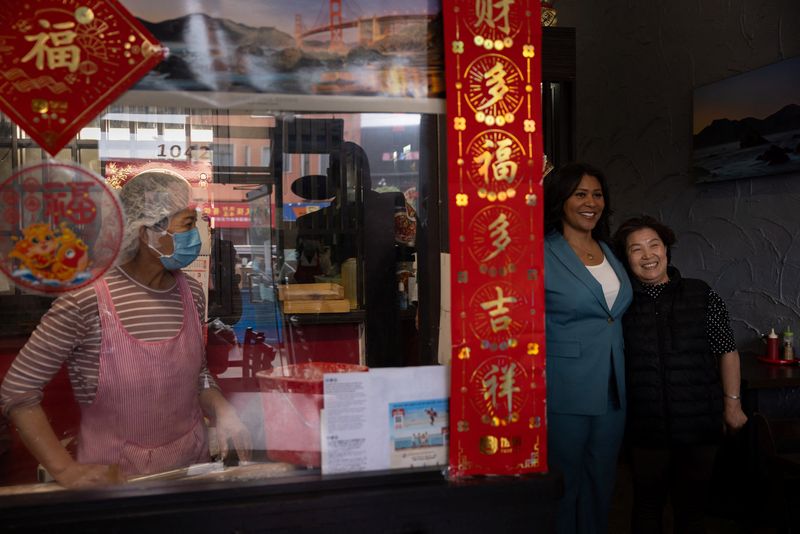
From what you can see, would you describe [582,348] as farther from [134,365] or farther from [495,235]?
[134,365]

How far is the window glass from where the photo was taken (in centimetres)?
146

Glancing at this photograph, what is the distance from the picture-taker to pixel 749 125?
351 cm

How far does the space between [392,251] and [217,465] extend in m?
0.71

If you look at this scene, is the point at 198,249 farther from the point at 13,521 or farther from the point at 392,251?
the point at 13,521

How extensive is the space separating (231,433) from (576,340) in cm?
122

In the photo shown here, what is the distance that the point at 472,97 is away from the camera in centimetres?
141

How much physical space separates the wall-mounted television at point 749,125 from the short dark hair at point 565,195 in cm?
140

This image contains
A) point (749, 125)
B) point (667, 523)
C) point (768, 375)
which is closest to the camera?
point (768, 375)

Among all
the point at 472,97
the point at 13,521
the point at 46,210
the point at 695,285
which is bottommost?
the point at 13,521

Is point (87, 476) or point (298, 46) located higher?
point (298, 46)

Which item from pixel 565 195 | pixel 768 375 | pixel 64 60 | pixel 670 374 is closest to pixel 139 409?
pixel 64 60

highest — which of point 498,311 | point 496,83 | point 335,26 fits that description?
point 335,26

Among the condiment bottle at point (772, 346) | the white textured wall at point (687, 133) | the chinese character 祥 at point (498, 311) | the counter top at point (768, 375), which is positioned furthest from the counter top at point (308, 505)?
the white textured wall at point (687, 133)

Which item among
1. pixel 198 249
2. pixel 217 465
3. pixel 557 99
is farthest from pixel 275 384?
pixel 557 99
